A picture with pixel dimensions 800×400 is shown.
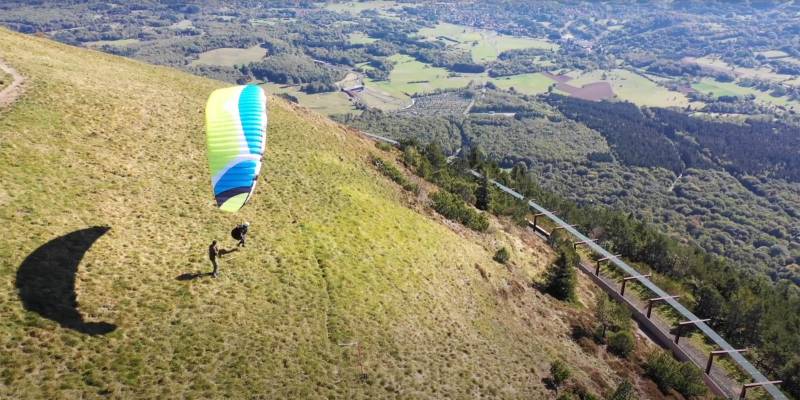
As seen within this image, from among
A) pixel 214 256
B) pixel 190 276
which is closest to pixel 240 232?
pixel 214 256

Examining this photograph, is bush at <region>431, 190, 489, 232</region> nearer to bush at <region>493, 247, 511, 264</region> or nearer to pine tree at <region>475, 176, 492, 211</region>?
bush at <region>493, 247, 511, 264</region>

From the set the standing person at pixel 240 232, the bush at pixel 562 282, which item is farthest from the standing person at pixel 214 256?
the bush at pixel 562 282

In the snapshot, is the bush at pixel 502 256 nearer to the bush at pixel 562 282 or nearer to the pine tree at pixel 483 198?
the bush at pixel 562 282

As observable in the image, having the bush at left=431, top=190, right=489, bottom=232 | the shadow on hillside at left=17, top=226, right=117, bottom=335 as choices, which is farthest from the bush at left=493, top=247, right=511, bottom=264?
the shadow on hillside at left=17, top=226, right=117, bottom=335

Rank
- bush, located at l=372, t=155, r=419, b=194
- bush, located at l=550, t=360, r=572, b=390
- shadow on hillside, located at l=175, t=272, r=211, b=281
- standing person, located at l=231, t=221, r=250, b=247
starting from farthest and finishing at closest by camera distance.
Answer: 1. bush, located at l=372, t=155, r=419, b=194
2. bush, located at l=550, t=360, r=572, b=390
3. standing person, located at l=231, t=221, r=250, b=247
4. shadow on hillside, located at l=175, t=272, r=211, b=281

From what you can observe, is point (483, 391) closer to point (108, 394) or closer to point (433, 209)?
point (108, 394)

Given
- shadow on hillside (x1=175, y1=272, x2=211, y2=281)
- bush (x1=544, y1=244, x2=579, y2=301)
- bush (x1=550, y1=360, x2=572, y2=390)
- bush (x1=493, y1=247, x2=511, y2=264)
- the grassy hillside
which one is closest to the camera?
the grassy hillside
